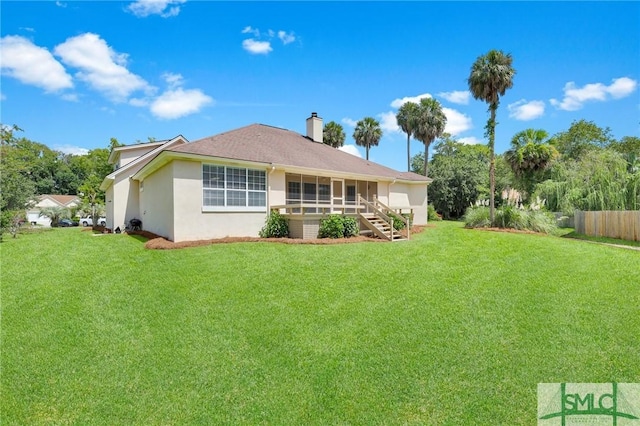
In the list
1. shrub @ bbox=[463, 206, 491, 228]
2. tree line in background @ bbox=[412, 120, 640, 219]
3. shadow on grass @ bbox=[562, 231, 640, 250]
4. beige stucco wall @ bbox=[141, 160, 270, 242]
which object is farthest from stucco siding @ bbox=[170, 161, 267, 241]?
tree line in background @ bbox=[412, 120, 640, 219]

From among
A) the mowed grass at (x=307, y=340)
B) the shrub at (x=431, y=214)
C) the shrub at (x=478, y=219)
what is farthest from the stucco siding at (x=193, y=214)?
the shrub at (x=431, y=214)

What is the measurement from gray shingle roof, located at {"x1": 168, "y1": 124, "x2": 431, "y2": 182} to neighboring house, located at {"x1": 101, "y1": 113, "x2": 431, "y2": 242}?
47 millimetres

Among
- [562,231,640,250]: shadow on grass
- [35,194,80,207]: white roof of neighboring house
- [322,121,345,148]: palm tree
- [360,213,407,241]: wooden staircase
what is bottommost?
[562,231,640,250]: shadow on grass

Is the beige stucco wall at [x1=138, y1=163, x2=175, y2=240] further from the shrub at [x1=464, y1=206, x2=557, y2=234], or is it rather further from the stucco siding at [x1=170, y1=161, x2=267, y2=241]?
the shrub at [x1=464, y1=206, x2=557, y2=234]

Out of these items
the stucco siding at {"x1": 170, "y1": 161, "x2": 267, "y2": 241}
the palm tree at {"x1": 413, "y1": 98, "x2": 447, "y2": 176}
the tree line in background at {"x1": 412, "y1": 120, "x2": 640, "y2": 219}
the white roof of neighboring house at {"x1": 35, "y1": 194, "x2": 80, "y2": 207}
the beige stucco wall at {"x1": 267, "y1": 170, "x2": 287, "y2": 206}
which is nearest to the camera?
the stucco siding at {"x1": 170, "y1": 161, "x2": 267, "y2": 241}

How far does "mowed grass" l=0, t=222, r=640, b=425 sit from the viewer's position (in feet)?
12.7

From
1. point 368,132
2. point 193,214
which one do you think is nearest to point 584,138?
point 368,132

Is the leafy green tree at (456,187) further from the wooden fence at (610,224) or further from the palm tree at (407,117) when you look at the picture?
the wooden fence at (610,224)

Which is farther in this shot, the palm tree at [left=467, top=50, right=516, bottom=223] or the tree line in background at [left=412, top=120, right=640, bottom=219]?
the palm tree at [left=467, top=50, right=516, bottom=223]

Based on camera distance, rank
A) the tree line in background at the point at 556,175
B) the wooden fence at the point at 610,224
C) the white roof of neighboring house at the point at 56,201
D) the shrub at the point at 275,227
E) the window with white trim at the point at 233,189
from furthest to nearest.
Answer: the white roof of neighboring house at the point at 56,201
the tree line in background at the point at 556,175
the wooden fence at the point at 610,224
the shrub at the point at 275,227
the window with white trim at the point at 233,189

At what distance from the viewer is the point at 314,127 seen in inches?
844

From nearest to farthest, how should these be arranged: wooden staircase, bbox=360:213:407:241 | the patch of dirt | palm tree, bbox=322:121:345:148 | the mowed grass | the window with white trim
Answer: the mowed grass < the patch of dirt < the window with white trim < wooden staircase, bbox=360:213:407:241 < palm tree, bbox=322:121:345:148

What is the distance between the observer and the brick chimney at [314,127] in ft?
70.3

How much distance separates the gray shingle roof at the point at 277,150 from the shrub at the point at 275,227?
2.41 m
